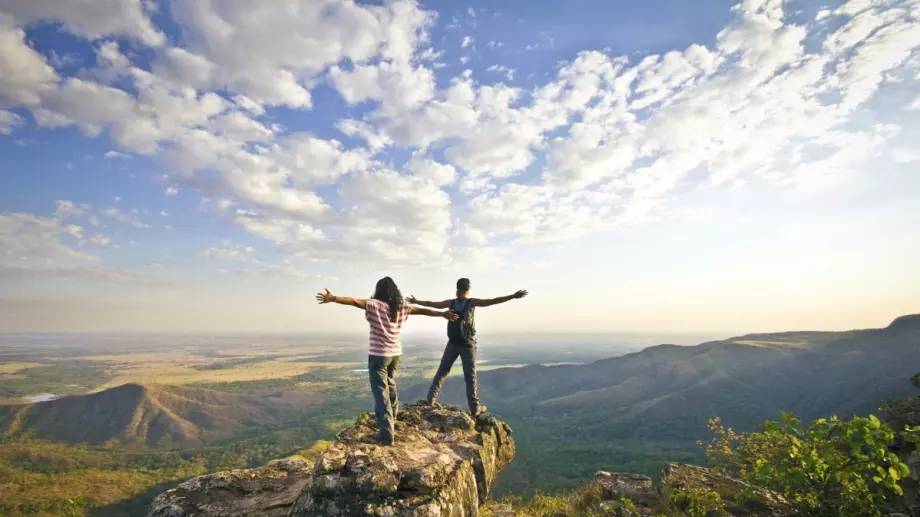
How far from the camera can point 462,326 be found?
11.0 meters

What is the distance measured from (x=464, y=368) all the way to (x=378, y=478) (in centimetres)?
511

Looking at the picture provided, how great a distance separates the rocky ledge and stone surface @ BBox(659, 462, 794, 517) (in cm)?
487

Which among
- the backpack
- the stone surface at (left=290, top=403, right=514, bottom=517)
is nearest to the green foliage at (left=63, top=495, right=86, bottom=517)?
the stone surface at (left=290, top=403, right=514, bottom=517)

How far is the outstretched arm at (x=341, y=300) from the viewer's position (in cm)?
812

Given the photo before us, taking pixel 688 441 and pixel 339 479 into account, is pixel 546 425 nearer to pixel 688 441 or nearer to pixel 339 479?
pixel 688 441

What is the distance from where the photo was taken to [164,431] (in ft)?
593

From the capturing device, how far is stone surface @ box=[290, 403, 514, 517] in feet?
21.2

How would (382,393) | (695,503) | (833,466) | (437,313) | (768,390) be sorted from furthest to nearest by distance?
(768,390)
(437,313)
(382,393)
(695,503)
(833,466)

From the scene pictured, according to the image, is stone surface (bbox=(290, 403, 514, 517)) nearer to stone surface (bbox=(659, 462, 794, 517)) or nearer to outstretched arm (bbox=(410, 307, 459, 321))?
outstretched arm (bbox=(410, 307, 459, 321))

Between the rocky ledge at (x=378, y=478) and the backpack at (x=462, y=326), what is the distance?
2.23m

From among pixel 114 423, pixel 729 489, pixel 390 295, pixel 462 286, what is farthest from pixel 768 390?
pixel 114 423

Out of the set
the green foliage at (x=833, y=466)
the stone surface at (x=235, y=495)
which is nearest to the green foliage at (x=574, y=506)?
the green foliage at (x=833, y=466)

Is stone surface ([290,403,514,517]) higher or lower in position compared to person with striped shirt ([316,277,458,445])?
lower

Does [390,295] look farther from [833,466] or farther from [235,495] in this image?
[833,466]
